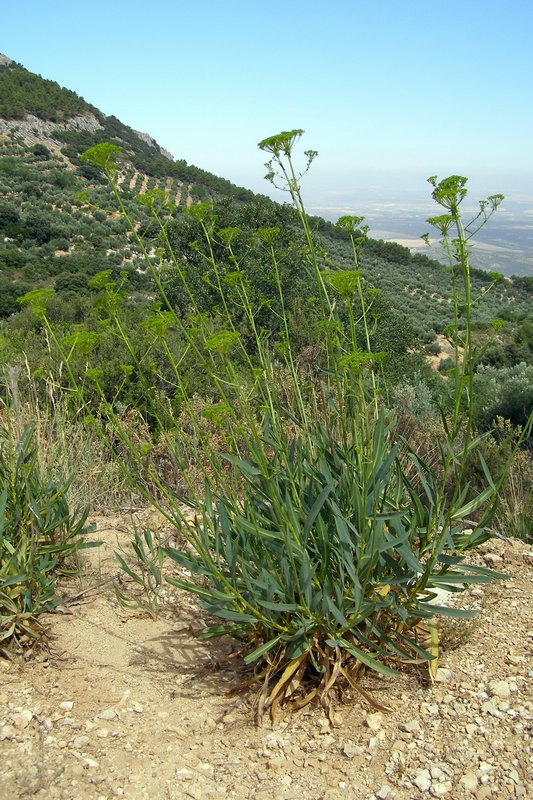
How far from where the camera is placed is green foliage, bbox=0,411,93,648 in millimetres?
2746

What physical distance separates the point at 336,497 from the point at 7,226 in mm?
28301

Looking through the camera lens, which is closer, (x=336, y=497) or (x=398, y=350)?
(x=336, y=497)

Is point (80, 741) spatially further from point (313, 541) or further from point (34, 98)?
point (34, 98)

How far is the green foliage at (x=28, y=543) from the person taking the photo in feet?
9.01

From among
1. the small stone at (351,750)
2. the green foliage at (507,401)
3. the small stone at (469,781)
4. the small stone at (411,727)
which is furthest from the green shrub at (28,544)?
the green foliage at (507,401)

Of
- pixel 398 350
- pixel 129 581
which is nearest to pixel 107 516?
pixel 129 581

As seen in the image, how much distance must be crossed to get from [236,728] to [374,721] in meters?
0.48

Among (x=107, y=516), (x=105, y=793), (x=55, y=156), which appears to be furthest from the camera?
(x=55, y=156)

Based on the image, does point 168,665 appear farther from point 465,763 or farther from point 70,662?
point 465,763

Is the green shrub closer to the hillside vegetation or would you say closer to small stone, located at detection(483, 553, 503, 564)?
the hillside vegetation

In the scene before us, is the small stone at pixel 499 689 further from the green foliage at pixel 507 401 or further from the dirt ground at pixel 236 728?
the green foliage at pixel 507 401

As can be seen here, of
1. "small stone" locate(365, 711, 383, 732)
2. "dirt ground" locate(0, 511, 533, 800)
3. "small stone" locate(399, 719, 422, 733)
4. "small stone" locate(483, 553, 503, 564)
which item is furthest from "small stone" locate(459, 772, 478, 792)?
"small stone" locate(483, 553, 503, 564)

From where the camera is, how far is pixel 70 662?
8.86ft

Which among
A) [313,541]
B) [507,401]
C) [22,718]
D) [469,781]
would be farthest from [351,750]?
[507,401]
